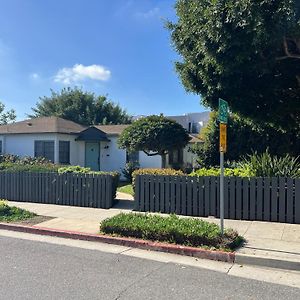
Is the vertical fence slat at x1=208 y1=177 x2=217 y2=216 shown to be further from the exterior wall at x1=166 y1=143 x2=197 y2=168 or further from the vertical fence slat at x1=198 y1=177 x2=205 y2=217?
the exterior wall at x1=166 y1=143 x2=197 y2=168

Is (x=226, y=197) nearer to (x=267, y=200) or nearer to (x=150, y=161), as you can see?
(x=267, y=200)

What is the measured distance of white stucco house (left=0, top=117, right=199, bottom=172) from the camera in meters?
22.6

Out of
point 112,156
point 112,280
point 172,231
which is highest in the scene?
point 112,156

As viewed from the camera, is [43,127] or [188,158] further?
[188,158]

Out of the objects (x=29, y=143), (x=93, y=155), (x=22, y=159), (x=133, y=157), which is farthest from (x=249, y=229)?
(x=29, y=143)

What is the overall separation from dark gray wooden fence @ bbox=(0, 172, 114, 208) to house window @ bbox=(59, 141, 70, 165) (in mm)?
8743

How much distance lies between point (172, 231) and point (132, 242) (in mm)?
849

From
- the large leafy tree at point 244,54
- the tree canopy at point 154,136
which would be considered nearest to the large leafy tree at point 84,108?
the tree canopy at point 154,136

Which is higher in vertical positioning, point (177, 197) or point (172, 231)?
point (177, 197)

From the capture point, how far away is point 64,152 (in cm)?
2298

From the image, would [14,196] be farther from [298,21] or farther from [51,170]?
[298,21]

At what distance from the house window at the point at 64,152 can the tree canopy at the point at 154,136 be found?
5.31 metres

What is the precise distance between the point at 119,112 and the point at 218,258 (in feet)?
126

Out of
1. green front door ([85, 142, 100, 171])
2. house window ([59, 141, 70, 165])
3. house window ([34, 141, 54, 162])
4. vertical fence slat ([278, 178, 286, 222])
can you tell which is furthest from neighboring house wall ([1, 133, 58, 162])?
vertical fence slat ([278, 178, 286, 222])
